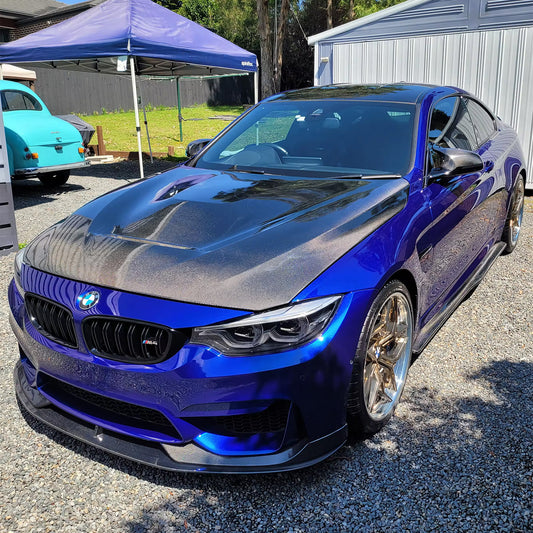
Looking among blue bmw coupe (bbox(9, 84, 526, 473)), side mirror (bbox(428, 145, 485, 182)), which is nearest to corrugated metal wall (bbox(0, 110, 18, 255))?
blue bmw coupe (bbox(9, 84, 526, 473))

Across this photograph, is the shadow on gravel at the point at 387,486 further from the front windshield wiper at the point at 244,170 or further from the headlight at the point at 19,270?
the front windshield wiper at the point at 244,170

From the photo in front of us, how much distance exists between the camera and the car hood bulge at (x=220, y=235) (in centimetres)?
229

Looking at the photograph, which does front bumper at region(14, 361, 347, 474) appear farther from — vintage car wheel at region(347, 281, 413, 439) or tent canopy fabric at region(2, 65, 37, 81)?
tent canopy fabric at region(2, 65, 37, 81)

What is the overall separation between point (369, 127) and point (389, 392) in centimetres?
171

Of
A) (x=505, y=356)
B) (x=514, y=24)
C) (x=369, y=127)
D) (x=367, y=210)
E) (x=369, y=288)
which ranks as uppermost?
Answer: (x=514, y=24)

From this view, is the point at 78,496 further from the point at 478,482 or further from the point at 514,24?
the point at 514,24

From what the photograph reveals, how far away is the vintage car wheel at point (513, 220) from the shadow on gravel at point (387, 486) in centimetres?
287

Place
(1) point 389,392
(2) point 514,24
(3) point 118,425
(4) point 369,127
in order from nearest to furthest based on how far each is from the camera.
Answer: (3) point 118,425 → (1) point 389,392 → (4) point 369,127 → (2) point 514,24

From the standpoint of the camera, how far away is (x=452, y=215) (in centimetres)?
353

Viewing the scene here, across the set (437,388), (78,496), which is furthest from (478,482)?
(78,496)

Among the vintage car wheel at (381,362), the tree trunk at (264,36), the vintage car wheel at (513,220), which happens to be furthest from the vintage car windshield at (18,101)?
the tree trunk at (264,36)

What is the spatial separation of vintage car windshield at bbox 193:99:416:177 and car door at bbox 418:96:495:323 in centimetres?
22

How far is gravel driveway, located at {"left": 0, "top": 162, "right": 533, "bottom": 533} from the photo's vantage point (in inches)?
90.8

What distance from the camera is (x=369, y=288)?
8.05 feet
